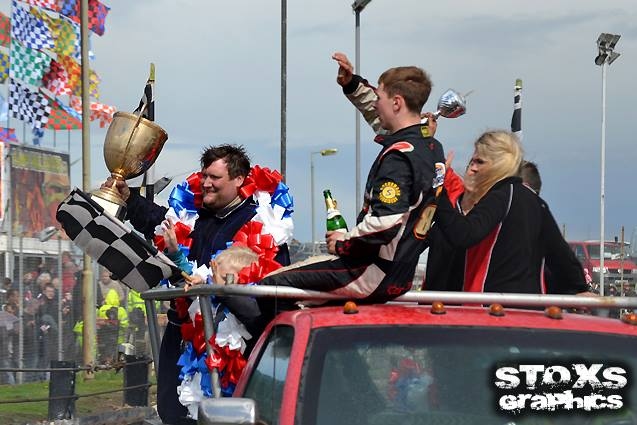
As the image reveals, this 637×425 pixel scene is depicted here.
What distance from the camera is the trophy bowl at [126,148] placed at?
645 centimetres

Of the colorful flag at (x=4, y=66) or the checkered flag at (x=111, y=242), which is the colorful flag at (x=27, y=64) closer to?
the colorful flag at (x=4, y=66)

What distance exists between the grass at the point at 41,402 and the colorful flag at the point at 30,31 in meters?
10.6

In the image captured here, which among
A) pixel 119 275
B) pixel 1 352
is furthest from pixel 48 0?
pixel 119 275

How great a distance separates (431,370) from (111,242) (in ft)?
6.99

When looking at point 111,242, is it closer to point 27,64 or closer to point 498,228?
point 498,228

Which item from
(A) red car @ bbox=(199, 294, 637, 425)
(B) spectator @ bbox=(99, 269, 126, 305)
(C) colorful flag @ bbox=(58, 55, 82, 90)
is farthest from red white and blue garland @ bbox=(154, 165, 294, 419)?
(C) colorful flag @ bbox=(58, 55, 82, 90)

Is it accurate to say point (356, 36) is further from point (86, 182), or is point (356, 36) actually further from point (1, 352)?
point (1, 352)

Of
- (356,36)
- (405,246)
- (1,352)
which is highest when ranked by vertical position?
(356,36)

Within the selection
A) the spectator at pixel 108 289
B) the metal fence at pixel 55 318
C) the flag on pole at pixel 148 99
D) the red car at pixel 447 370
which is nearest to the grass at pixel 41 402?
the metal fence at pixel 55 318

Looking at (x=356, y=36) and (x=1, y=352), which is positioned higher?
(x=356, y=36)

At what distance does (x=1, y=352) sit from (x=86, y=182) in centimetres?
587

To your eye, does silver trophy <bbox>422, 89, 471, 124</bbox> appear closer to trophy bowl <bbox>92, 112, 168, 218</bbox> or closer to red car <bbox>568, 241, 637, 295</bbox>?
trophy bowl <bbox>92, 112, 168, 218</bbox>

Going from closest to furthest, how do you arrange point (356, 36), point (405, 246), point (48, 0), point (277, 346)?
point (277, 346) < point (405, 246) < point (48, 0) < point (356, 36)

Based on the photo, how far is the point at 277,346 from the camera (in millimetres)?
4543
